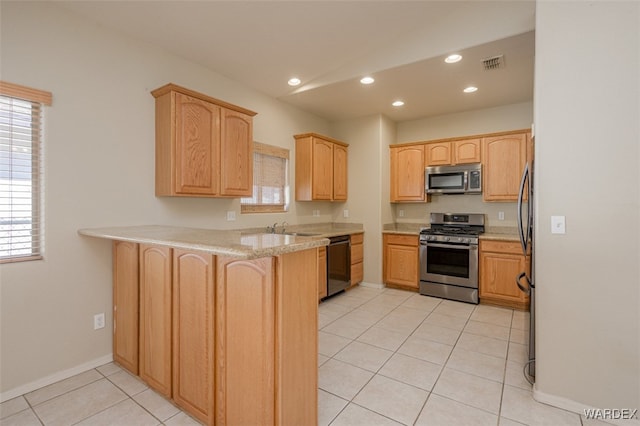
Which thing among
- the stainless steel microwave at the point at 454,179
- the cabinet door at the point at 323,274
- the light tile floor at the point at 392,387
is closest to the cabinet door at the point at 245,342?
the light tile floor at the point at 392,387

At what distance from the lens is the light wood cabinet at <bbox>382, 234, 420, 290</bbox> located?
456cm

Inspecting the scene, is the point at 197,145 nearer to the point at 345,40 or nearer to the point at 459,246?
the point at 345,40

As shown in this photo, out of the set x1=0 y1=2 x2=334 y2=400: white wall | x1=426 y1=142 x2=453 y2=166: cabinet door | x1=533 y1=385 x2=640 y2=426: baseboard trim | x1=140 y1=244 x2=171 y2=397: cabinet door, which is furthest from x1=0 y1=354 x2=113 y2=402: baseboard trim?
x1=426 y1=142 x2=453 y2=166: cabinet door

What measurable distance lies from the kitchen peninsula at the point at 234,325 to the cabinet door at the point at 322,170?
2.74 metres

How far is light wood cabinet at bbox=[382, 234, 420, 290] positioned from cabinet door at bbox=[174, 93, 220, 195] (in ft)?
9.55

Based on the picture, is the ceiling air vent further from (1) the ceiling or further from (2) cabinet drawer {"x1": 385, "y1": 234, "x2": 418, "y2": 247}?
(2) cabinet drawer {"x1": 385, "y1": 234, "x2": 418, "y2": 247}

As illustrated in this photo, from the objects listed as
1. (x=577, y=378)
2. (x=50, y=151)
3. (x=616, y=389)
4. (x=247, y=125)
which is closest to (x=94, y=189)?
(x=50, y=151)

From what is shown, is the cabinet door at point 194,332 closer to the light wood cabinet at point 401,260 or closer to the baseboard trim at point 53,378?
the baseboard trim at point 53,378

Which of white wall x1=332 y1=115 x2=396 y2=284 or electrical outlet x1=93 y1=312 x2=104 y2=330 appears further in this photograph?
white wall x1=332 y1=115 x2=396 y2=284

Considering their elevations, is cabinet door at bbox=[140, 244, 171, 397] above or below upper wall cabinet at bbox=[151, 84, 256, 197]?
below

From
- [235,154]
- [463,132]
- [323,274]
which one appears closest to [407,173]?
[463,132]

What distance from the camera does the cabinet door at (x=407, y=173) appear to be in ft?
15.8

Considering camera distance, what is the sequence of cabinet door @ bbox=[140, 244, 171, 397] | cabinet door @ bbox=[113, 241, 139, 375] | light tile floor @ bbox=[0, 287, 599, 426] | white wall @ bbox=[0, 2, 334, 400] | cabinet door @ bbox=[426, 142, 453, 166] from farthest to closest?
cabinet door @ bbox=[426, 142, 453, 166] < cabinet door @ bbox=[113, 241, 139, 375] < white wall @ bbox=[0, 2, 334, 400] < cabinet door @ bbox=[140, 244, 171, 397] < light tile floor @ bbox=[0, 287, 599, 426]

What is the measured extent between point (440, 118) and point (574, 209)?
11.4 ft
